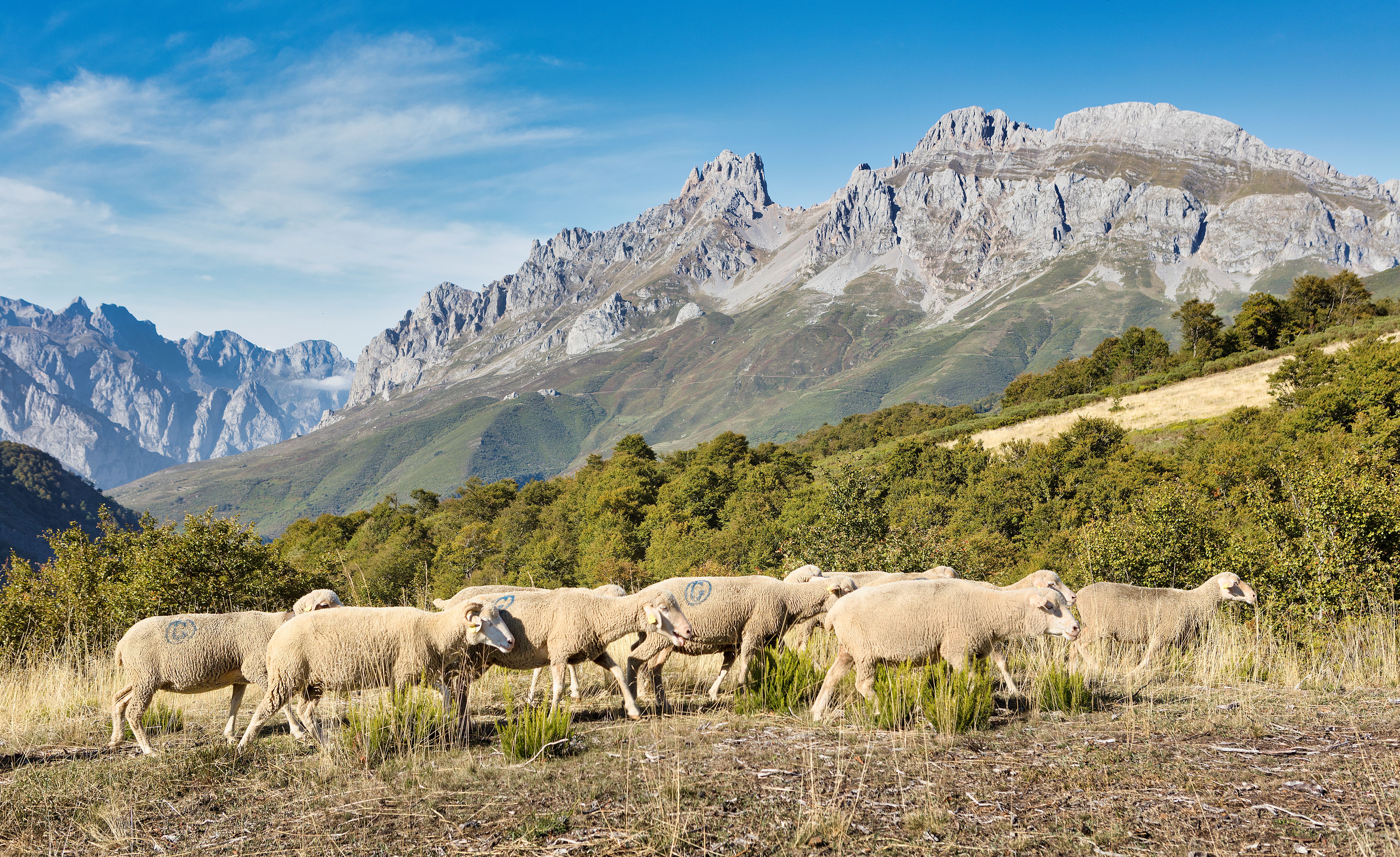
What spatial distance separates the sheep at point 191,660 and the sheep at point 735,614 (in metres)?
4.53

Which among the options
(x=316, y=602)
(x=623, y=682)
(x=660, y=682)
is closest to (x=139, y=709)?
(x=316, y=602)

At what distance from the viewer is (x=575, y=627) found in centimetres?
988

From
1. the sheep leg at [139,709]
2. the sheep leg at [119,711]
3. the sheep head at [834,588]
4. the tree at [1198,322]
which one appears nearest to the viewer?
the sheep leg at [139,709]

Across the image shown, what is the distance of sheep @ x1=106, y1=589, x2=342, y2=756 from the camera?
902 centimetres

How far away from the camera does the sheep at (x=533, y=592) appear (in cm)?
1091

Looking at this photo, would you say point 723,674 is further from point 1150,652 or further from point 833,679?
point 1150,652

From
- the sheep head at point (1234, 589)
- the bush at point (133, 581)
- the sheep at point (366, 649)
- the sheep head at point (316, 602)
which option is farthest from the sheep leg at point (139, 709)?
the sheep head at point (1234, 589)

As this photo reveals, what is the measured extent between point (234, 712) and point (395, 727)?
3.45 metres

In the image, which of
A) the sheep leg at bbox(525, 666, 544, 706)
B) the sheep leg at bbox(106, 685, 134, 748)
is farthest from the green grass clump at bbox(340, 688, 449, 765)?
the sheep leg at bbox(106, 685, 134, 748)

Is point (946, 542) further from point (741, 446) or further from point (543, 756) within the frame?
point (741, 446)

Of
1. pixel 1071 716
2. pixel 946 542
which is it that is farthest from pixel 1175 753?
pixel 946 542

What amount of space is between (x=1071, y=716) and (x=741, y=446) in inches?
3001

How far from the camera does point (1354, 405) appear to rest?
39.0 m

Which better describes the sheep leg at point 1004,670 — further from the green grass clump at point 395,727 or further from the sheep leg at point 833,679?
the green grass clump at point 395,727
